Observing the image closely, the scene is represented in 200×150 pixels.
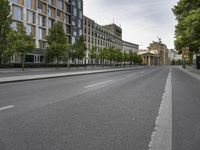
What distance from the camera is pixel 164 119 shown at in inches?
245

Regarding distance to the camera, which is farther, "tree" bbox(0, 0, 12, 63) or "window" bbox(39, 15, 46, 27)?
"window" bbox(39, 15, 46, 27)

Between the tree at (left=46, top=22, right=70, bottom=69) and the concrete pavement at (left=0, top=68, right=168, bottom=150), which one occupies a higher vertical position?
the tree at (left=46, top=22, right=70, bottom=69)

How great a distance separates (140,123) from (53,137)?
201 cm

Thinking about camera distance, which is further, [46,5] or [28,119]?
[46,5]

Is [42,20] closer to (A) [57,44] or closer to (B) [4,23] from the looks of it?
(A) [57,44]

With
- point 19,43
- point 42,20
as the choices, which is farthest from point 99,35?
point 19,43

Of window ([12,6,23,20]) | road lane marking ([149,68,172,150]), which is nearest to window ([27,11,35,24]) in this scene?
window ([12,6,23,20])

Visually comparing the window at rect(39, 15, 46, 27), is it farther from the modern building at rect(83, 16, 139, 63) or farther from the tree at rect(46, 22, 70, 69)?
the modern building at rect(83, 16, 139, 63)

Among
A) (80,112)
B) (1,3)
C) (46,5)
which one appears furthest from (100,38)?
(80,112)

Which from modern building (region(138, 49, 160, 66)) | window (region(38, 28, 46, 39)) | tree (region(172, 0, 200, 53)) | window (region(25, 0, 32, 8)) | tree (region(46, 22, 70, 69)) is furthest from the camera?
modern building (region(138, 49, 160, 66))

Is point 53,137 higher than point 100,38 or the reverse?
the reverse

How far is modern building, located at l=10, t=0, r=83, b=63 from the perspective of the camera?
53562 mm

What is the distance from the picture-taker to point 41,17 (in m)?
60.9

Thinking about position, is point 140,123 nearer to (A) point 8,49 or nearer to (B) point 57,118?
(B) point 57,118
